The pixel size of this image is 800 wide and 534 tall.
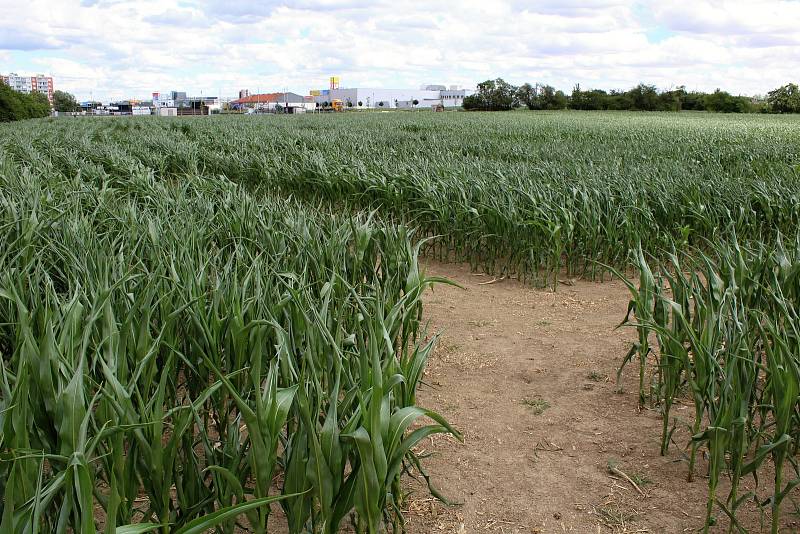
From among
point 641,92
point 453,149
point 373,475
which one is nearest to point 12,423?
point 373,475

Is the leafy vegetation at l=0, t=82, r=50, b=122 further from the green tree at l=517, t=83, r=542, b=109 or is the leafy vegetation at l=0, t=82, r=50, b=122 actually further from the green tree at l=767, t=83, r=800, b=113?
the green tree at l=767, t=83, r=800, b=113

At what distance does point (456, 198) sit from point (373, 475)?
5.28 metres

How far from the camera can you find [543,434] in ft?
11.1

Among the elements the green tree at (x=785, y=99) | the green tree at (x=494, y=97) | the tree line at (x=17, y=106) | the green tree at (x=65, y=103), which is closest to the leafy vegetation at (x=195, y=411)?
the tree line at (x=17, y=106)

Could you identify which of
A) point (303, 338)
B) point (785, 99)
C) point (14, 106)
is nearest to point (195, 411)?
point (303, 338)

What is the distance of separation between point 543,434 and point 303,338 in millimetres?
1264

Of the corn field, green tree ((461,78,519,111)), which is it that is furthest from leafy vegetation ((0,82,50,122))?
the corn field

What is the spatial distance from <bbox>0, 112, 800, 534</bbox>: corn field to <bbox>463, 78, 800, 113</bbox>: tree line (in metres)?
58.1

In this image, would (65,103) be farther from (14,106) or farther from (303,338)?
(303,338)

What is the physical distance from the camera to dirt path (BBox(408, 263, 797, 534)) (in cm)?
273

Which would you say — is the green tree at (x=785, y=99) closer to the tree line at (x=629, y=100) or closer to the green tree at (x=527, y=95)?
the tree line at (x=629, y=100)

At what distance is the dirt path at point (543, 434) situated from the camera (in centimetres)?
273

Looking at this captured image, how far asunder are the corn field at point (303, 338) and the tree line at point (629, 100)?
58.1 m

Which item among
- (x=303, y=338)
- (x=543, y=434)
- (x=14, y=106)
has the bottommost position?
(x=543, y=434)
